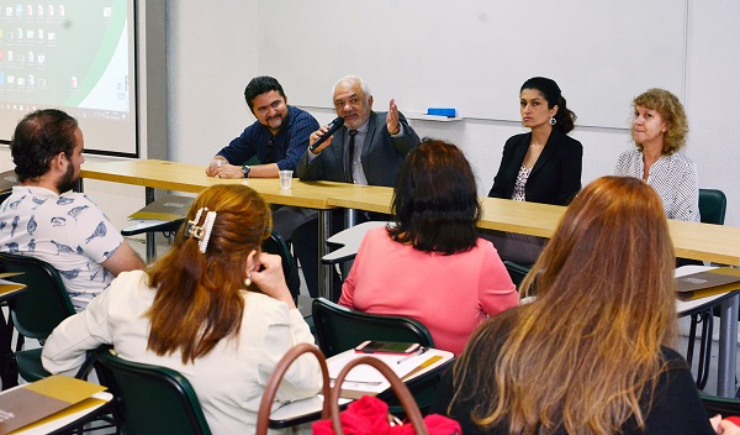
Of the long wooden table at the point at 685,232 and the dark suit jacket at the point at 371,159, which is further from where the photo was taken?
the dark suit jacket at the point at 371,159

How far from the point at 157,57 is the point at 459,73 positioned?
103 inches

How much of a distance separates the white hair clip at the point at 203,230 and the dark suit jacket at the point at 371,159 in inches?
106

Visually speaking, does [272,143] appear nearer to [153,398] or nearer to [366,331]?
[366,331]

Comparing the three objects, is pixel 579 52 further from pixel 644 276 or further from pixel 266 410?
pixel 266 410

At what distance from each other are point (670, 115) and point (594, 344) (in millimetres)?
3129

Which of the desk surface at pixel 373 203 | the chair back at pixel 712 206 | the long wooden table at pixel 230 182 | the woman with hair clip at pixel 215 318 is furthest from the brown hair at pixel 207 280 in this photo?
the chair back at pixel 712 206

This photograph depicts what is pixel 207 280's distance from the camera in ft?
6.85

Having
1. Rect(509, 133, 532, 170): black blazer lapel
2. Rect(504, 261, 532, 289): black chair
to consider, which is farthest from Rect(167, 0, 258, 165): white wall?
Rect(504, 261, 532, 289): black chair

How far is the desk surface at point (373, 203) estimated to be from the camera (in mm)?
3361

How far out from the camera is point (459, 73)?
559 centimetres

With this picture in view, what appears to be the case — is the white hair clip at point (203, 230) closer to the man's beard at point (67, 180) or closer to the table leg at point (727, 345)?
the man's beard at point (67, 180)

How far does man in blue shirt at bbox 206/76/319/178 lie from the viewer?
5.03 meters

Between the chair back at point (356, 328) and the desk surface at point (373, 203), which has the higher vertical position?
the desk surface at point (373, 203)

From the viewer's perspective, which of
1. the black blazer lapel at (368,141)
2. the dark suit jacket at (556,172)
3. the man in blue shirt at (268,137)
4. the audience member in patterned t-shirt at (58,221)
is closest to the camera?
the audience member in patterned t-shirt at (58,221)
